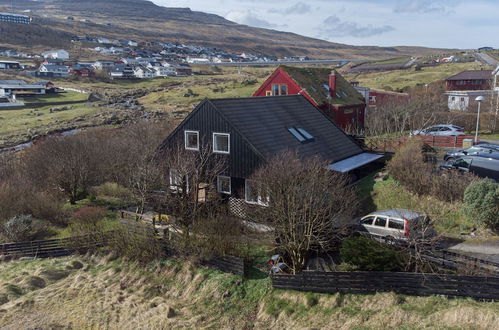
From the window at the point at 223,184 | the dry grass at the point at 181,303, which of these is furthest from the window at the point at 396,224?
the window at the point at 223,184

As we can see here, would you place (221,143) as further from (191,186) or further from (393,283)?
(393,283)

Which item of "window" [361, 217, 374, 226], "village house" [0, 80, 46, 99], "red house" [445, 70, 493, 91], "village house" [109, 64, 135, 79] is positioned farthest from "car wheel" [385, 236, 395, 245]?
"village house" [109, 64, 135, 79]

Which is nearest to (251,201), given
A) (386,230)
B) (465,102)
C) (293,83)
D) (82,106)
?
(386,230)

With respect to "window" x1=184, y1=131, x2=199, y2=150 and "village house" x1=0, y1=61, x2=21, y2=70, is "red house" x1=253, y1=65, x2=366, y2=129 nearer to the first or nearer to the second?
"window" x1=184, y1=131, x2=199, y2=150

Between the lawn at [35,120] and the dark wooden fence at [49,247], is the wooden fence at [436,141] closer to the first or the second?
the dark wooden fence at [49,247]

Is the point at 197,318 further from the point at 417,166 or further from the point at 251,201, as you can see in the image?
the point at 417,166
